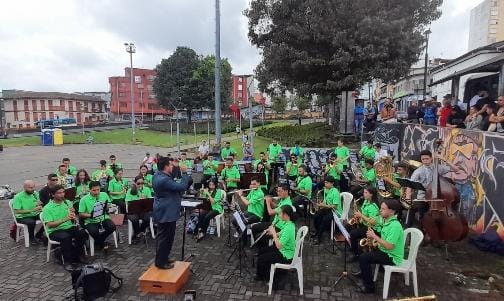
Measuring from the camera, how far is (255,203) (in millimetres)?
9742

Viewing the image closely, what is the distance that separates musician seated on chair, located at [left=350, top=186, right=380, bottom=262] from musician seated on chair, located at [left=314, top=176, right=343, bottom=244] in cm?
94

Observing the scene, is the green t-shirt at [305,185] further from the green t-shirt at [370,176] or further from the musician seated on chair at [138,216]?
the musician seated on chair at [138,216]

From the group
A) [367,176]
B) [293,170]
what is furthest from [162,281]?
[367,176]

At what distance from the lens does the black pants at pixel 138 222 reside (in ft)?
33.6

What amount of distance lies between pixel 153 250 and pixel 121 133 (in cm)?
4629

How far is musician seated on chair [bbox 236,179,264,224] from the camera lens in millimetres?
9672

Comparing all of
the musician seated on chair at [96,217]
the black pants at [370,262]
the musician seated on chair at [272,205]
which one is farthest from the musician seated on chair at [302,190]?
the musician seated on chair at [96,217]

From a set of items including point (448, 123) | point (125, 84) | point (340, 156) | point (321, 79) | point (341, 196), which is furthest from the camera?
point (125, 84)

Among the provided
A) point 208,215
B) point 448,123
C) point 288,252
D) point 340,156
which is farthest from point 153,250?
point 448,123

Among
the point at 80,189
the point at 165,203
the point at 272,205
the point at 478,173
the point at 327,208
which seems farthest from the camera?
the point at 80,189

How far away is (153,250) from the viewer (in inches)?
382

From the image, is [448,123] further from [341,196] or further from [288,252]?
[288,252]

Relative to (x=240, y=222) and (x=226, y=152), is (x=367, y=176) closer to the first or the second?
(x=240, y=222)

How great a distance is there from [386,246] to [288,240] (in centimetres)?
185
